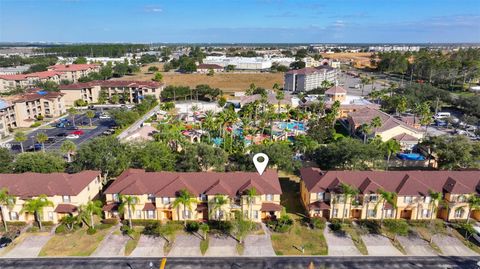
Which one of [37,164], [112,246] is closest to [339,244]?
[112,246]

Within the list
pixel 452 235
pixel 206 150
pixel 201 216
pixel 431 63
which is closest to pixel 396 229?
pixel 452 235

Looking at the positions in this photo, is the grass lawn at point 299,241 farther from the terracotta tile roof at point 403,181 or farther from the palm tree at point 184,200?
the palm tree at point 184,200

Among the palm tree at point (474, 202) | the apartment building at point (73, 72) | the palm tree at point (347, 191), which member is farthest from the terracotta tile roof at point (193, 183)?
the apartment building at point (73, 72)

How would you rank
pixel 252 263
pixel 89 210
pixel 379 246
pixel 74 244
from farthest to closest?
pixel 89 210, pixel 74 244, pixel 379 246, pixel 252 263

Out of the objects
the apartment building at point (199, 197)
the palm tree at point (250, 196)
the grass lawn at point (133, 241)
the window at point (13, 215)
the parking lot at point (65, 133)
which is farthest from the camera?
the parking lot at point (65, 133)

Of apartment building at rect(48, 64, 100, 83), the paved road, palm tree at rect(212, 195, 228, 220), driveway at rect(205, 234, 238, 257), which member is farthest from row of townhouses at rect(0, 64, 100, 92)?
driveway at rect(205, 234, 238, 257)

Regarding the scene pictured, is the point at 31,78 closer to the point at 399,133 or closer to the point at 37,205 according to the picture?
the point at 37,205

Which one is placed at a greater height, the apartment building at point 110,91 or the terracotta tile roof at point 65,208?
the apartment building at point 110,91
